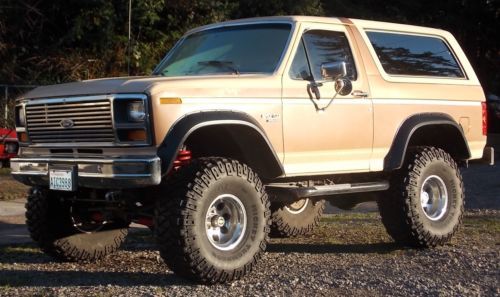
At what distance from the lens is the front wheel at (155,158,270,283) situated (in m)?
5.73

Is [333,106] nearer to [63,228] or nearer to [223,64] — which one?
[223,64]

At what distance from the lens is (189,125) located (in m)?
5.73

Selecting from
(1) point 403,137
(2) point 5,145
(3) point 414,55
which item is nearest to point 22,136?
(2) point 5,145

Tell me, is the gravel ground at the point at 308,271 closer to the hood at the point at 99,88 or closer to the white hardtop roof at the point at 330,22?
the hood at the point at 99,88

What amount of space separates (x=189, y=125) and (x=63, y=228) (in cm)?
191

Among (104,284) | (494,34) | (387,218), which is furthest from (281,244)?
(494,34)

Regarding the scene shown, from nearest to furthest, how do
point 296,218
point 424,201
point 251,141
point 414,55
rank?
point 251,141 → point 424,201 → point 414,55 → point 296,218

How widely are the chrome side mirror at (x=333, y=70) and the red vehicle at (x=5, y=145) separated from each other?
2.77 m

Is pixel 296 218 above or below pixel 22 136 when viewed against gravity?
below

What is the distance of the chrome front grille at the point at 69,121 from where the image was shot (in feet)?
19.3

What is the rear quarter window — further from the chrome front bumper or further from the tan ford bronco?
the chrome front bumper

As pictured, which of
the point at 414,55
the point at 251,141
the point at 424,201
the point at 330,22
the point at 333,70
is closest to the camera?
the point at 251,141

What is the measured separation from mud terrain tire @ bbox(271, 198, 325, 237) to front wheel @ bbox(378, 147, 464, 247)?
3.82 ft

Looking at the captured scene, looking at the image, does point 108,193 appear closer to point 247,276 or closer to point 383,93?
point 247,276
